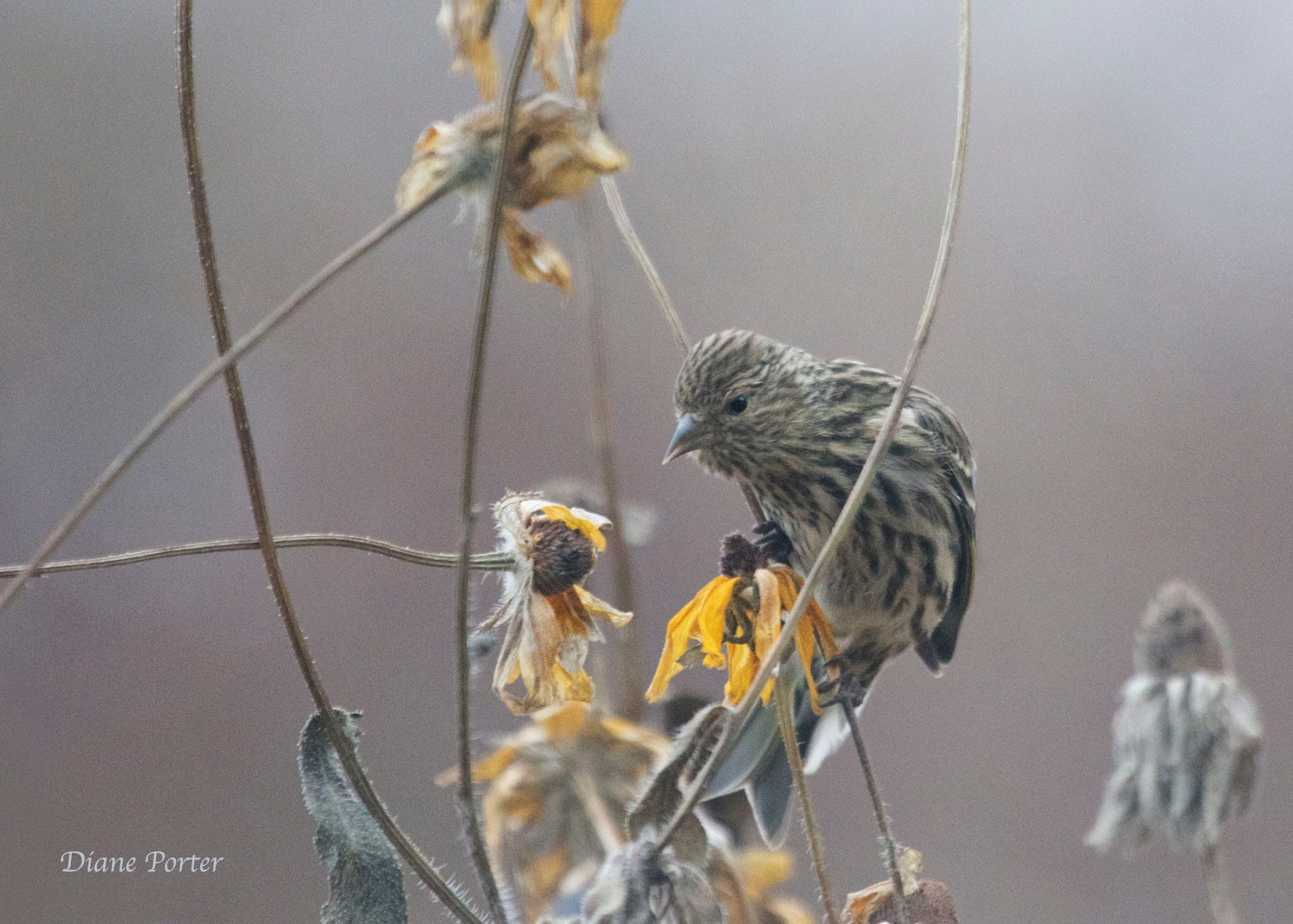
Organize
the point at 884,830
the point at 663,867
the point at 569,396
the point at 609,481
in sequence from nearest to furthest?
1. the point at 663,867
2. the point at 884,830
3. the point at 609,481
4. the point at 569,396

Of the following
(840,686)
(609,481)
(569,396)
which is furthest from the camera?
(569,396)

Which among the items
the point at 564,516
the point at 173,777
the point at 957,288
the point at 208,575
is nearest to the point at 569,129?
the point at 564,516

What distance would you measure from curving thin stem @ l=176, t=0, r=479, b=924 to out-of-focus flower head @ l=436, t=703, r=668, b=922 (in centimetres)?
41

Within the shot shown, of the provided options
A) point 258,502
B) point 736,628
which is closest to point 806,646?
point 736,628

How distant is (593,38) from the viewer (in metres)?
0.88

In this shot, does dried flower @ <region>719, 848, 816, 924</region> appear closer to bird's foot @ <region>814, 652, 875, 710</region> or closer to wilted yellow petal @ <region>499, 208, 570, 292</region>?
bird's foot @ <region>814, 652, 875, 710</region>

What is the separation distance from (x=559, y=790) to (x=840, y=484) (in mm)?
560

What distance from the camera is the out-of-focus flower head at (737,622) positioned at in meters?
0.99

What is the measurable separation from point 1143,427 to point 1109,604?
0.54m

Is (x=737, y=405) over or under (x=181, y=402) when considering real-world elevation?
over

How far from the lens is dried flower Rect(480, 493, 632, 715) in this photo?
3.05 feet

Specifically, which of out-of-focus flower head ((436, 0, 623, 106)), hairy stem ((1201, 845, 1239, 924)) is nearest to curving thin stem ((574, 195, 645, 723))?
out-of-focus flower head ((436, 0, 623, 106))

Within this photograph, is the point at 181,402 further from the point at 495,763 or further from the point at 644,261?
the point at 495,763

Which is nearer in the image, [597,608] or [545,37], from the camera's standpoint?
[545,37]
